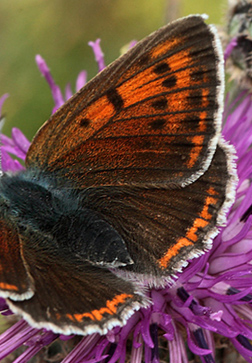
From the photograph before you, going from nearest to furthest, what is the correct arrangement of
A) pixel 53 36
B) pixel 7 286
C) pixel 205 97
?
pixel 7 286 → pixel 205 97 → pixel 53 36

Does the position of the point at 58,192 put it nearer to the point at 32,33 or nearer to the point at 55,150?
the point at 55,150

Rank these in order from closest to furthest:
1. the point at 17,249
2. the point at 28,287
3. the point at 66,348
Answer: the point at 28,287, the point at 17,249, the point at 66,348

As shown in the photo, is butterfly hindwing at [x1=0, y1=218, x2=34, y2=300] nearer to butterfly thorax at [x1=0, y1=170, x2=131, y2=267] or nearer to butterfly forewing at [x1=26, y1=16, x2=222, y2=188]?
butterfly thorax at [x1=0, y1=170, x2=131, y2=267]

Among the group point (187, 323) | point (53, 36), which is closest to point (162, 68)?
point (187, 323)

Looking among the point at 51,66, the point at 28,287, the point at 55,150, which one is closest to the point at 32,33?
the point at 51,66

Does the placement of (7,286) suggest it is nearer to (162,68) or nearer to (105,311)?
(105,311)

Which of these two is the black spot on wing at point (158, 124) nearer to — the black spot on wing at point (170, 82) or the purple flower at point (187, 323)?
the black spot on wing at point (170, 82)
